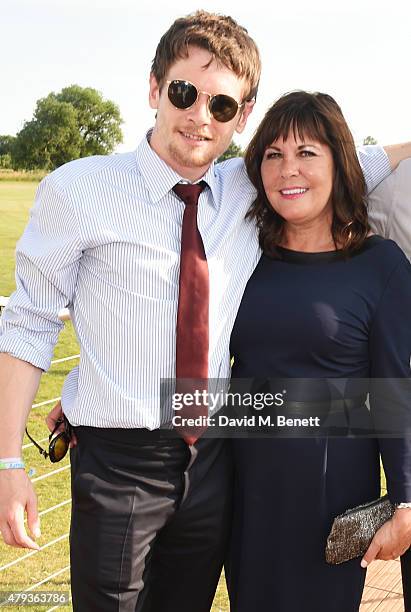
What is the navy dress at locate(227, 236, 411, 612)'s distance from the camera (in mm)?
A: 2393

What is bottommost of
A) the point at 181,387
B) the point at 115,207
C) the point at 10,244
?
the point at 10,244

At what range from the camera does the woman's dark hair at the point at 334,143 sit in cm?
248

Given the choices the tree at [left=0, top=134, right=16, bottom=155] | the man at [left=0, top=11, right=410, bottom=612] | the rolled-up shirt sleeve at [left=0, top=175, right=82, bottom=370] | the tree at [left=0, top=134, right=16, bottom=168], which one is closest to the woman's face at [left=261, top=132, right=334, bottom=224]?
the man at [left=0, top=11, right=410, bottom=612]

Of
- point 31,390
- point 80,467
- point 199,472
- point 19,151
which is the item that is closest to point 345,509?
point 199,472

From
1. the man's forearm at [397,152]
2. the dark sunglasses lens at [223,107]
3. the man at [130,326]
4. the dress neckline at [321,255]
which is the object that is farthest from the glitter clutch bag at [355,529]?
the dark sunglasses lens at [223,107]

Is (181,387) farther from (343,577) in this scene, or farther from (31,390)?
(343,577)

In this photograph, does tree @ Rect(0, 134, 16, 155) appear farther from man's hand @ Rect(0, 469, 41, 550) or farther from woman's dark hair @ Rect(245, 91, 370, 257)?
man's hand @ Rect(0, 469, 41, 550)

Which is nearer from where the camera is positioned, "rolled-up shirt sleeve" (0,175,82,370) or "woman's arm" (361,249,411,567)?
"rolled-up shirt sleeve" (0,175,82,370)

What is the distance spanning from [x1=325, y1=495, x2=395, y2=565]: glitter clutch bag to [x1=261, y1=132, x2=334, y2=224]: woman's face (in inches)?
39.2

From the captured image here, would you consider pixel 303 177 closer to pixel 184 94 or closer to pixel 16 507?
pixel 184 94

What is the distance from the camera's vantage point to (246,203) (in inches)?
104

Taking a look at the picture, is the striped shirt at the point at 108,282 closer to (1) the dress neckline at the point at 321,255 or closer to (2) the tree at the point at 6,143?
(1) the dress neckline at the point at 321,255

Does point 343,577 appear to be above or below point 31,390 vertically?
below

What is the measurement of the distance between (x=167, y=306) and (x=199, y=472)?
1.82 feet
